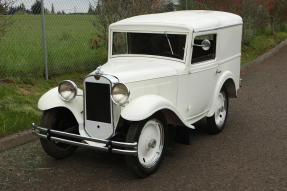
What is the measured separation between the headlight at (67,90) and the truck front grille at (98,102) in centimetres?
20

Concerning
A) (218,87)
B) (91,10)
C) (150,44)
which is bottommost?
(218,87)

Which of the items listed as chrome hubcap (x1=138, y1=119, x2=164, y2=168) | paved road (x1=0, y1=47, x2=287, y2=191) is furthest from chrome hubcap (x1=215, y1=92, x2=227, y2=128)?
chrome hubcap (x1=138, y1=119, x2=164, y2=168)

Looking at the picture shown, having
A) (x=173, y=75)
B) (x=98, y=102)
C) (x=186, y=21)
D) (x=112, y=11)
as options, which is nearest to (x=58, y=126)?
(x=98, y=102)

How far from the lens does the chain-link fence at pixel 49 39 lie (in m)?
7.40

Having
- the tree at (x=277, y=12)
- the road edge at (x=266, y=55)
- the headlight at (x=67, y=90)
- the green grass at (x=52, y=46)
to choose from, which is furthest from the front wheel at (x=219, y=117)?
the tree at (x=277, y=12)

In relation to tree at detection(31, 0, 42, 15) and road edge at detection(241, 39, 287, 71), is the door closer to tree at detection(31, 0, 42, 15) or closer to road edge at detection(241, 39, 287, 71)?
tree at detection(31, 0, 42, 15)

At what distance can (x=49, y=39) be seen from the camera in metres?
8.40

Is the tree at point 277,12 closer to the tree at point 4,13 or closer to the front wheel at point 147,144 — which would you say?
the tree at point 4,13

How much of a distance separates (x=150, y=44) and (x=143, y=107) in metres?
1.37

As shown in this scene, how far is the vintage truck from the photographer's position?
13.5 ft

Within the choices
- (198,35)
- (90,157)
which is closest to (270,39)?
(198,35)

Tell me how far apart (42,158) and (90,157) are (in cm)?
59

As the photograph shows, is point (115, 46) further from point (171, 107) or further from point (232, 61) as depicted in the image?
point (232, 61)

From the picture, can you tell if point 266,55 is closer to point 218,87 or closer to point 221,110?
point 221,110
